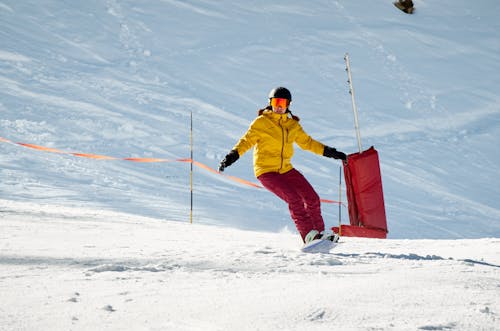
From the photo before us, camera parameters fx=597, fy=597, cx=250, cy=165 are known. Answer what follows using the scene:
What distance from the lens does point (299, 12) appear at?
22688mm

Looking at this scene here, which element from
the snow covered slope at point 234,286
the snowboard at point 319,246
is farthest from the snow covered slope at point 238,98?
the snow covered slope at point 234,286

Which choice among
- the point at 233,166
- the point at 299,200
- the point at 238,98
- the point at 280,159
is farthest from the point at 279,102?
the point at 238,98

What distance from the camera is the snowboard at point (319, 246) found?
4.38 metres

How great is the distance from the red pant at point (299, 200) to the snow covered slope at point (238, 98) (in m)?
4.63

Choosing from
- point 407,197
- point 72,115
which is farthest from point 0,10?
point 407,197

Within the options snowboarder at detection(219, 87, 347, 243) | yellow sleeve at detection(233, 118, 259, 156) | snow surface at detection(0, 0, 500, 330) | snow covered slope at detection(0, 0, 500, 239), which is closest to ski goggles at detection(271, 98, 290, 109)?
snowboarder at detection(219, 87, 347, 243)

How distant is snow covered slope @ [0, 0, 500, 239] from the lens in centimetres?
1062

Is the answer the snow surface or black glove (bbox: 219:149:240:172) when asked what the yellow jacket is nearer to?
black glove (bbox: 219:149:240:172)

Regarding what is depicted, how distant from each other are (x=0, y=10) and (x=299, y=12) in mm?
10632

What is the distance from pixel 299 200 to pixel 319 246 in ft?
1.48

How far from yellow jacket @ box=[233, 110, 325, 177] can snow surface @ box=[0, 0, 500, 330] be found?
2.13 feet

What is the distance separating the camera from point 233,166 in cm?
1264

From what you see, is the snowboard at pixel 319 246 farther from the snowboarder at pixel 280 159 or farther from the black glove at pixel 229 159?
the black glove at pixel 229 159

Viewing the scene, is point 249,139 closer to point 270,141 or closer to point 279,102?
point 270,141
